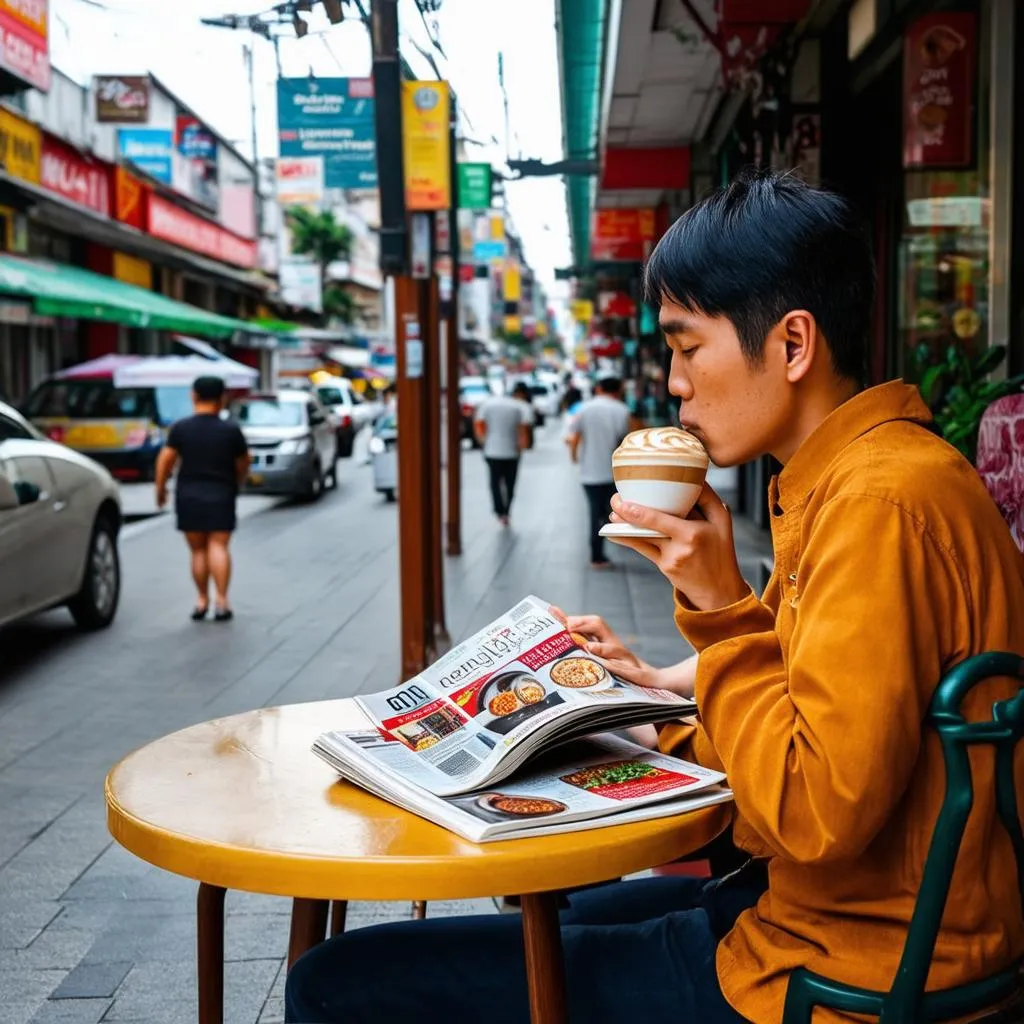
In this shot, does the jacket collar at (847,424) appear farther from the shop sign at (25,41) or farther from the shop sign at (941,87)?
the shop sign at (25,41)

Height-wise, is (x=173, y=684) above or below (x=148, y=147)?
below

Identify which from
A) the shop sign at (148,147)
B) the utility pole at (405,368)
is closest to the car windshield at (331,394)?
the shop sign at (148,147)

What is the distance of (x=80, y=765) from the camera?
606 centimetres

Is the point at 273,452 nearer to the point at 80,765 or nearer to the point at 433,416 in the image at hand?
the point at 433,416

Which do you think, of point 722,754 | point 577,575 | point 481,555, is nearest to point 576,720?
point 722,754

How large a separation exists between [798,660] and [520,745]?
0.46 metres

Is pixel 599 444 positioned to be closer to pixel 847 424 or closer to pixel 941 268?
pixel 941 268

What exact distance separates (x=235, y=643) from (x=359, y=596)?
2.00 meters

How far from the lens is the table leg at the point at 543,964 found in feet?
5.87

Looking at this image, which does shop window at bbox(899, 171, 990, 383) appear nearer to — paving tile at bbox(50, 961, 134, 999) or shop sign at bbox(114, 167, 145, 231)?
paving tile at bbox(50, 961, 134, 999)

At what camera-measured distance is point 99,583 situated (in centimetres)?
948

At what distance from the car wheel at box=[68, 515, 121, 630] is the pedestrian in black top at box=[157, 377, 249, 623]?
0.51m

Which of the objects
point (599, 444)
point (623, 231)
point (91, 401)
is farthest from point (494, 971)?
point (91, 401)

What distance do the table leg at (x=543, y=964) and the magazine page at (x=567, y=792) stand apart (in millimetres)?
113
